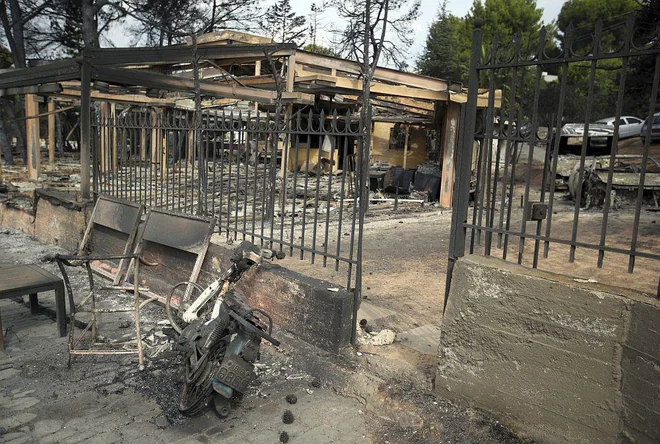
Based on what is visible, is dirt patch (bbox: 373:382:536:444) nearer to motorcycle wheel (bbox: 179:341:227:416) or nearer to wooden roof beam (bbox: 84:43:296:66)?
motorcycle wheel (bbox: 179:341:227:416)

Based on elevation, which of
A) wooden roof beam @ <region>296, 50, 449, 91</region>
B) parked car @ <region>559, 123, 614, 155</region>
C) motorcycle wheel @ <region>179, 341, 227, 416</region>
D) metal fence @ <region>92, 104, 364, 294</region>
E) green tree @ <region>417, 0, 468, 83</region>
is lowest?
motorcycle wheel @ <region>179, 341, 227, 416</region>

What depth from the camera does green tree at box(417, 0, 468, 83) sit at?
112 feet

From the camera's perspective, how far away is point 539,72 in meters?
3.17

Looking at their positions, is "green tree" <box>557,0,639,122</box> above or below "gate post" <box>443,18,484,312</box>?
above

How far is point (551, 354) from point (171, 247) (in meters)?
4.12

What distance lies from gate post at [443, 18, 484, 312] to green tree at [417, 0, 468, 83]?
31.8 m

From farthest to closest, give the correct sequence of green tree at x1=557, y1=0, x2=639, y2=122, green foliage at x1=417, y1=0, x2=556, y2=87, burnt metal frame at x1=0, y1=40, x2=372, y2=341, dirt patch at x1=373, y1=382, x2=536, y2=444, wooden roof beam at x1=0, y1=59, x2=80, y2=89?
green foliage at x1=417, y1=0, x2=556, y2=87
green tree at x1=557, y1=0, x2=639, y2=122
wooden roof beam at x1=0, y1=59, x2=80, y2=89
burnt metal frame at x1=0, y1=40, x2=372, y2=341
dirt patch at x1=373, y1=382, x2=536, y2=444

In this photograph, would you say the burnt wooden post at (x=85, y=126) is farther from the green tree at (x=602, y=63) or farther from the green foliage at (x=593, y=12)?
the green foliage at (x=593, y=12)

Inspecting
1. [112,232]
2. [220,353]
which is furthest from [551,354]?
[112,232]

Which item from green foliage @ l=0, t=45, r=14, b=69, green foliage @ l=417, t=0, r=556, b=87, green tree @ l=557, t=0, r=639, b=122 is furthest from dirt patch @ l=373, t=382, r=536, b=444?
green foliage @ l=417, t=0, r=556, b=87

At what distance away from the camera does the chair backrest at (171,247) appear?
5.34m

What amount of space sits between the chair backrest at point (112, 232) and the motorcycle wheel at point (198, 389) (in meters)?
3.13

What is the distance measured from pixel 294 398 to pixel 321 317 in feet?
2.62

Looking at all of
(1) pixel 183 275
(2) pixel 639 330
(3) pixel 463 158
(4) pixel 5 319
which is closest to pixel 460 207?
(3) pixel 463 158
